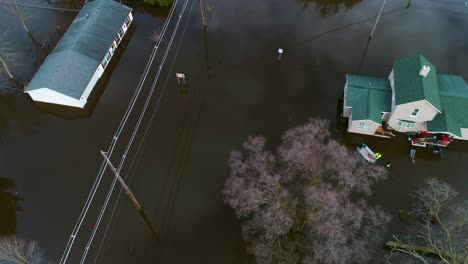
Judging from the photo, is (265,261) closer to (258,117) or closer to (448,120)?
(258,117)

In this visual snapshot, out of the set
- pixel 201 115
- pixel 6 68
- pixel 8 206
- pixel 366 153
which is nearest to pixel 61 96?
pixel 6 68

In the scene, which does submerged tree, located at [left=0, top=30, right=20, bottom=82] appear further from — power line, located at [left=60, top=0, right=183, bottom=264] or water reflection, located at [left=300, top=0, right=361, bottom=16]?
water reflection, located at [left=300, top=0, right=361, bottom=16]

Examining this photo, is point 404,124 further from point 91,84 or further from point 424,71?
point 91,84

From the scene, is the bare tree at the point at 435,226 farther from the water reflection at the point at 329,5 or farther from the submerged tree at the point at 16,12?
the submerged tree at the point at 16,12

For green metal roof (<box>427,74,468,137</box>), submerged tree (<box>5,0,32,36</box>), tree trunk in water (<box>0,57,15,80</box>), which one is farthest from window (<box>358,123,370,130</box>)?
submerged tree (<box>5,0,32,36</box>)

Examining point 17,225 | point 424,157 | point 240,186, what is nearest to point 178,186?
point 240,186
